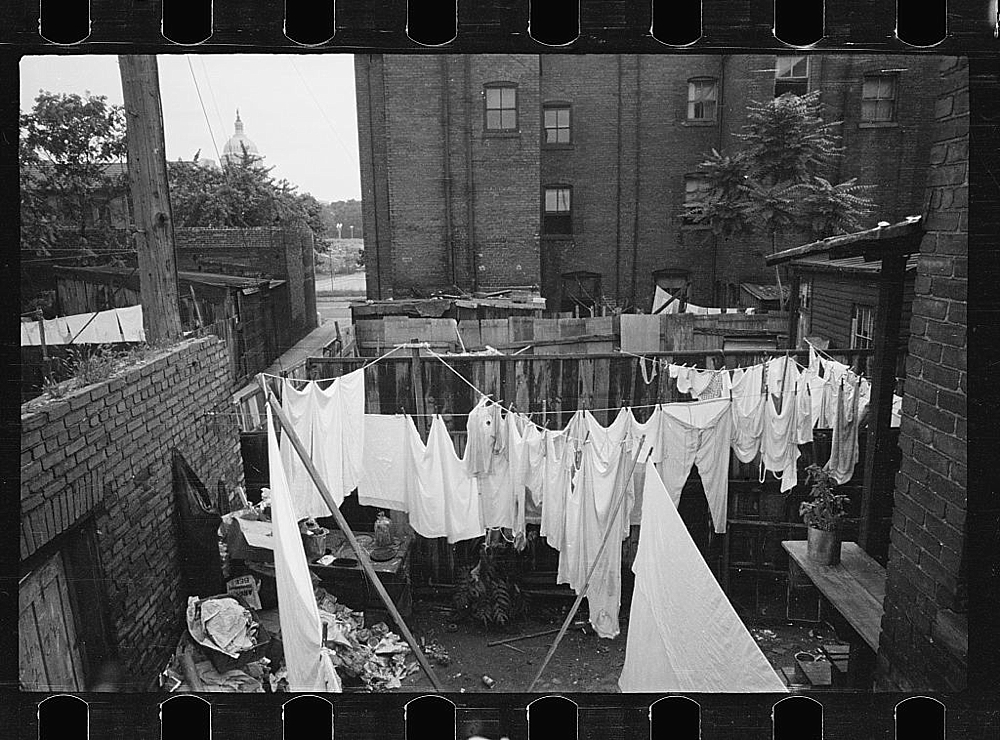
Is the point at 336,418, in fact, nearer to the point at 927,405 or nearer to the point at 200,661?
the point at 200,661

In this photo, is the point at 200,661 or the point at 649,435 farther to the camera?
the point at 649,435

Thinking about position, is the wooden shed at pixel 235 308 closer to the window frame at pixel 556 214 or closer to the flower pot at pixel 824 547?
the window frame at pixel 556 214

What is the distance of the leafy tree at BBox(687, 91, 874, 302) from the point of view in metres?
4.03

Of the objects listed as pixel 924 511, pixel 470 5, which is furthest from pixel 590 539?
pixel 470 5

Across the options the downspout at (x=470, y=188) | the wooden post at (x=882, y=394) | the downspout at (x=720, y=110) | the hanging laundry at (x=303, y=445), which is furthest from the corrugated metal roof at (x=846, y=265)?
the hanging laundry at (x=303, y=445)

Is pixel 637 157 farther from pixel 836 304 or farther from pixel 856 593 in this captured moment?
pixel 856 593

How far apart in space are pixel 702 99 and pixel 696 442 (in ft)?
8.38

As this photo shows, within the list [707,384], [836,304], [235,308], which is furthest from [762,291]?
[235,308]

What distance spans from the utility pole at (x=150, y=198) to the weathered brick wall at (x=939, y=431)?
14.1 ft

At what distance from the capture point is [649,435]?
5.31m

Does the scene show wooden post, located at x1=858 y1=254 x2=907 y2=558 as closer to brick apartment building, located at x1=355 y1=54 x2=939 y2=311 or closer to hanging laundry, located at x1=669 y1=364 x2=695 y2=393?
brick apartment building, located at x1=355 y1=54 x2=939 y2=311

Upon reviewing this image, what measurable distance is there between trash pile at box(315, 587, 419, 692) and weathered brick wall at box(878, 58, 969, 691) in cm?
313

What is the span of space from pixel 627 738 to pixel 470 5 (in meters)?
3.08

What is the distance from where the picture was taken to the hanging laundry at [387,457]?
17.4 feet
